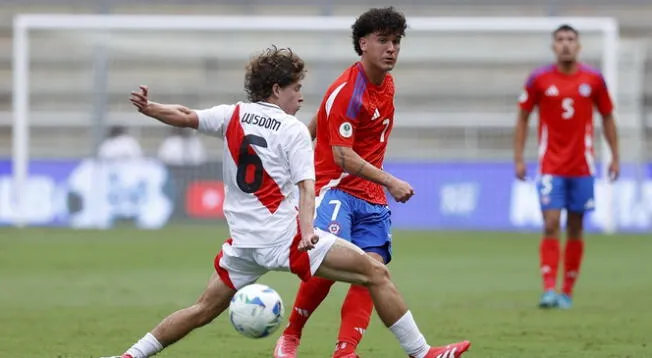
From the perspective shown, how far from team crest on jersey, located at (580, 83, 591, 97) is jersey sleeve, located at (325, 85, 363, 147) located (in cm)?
524

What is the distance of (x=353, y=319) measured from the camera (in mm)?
8336

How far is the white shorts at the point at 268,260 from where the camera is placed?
299 inches

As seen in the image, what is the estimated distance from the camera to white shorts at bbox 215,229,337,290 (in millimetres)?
7598

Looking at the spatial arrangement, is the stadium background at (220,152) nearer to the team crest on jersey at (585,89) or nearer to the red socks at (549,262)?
the red socks at (549,262)

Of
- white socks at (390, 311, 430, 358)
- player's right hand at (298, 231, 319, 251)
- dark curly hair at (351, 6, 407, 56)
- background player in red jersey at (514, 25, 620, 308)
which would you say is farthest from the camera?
background player in red jersey at (514, 25, 620, 308)

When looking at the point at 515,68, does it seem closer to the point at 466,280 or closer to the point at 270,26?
the point at 270,26

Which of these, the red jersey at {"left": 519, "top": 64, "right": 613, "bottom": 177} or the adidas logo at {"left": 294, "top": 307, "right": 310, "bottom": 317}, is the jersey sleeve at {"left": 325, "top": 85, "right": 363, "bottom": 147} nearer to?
the adidas logo at {"left": 294, "top": 307, "right": 310, "bottom": 317}

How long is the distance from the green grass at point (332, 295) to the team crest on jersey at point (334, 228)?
121cm

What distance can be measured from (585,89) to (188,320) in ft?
21.3

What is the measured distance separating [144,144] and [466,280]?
38.0 ft

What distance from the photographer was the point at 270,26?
2564 centimetres

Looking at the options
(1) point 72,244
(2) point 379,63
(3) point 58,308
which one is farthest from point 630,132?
(2) point 379,63

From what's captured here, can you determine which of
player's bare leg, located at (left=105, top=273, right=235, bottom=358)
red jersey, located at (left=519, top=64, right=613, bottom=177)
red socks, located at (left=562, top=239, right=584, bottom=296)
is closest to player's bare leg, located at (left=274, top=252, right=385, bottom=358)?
player's bare leg, located at (left=105, top=273, right=235, bottom=358)

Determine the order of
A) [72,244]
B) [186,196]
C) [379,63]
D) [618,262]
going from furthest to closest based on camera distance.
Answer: [186,196], [72,244], [618,262], [379,63]
